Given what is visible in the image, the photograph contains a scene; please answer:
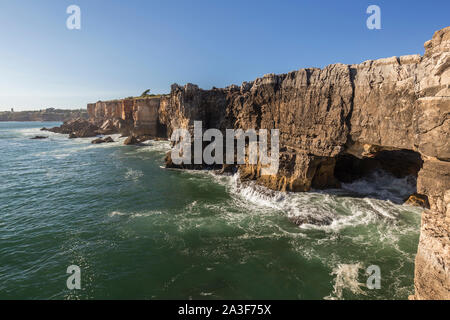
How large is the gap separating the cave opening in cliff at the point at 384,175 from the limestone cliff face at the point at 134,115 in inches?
2157

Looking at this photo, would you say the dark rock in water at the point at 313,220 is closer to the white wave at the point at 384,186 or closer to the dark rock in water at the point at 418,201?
the white wave at the point at 384,186

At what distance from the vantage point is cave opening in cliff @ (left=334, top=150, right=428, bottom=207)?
2155cm

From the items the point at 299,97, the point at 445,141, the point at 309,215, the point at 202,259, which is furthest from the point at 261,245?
the point at 299,97

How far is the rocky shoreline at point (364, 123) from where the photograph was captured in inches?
270

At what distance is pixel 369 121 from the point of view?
57.1ft

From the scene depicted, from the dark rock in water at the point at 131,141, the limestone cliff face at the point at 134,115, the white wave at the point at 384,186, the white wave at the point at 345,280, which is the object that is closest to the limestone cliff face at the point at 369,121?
the white wave at the point at 384,186

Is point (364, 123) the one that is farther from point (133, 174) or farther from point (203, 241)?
point (133, 174)

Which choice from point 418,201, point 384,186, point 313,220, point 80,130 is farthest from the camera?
point 80,130

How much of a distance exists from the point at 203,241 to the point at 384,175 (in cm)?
2361

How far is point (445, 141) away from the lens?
7047 millimetres

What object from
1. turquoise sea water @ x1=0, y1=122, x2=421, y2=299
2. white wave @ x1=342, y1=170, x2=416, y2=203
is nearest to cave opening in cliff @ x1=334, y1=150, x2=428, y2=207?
white wave @ x1=342, y1=170, x2=416, y2=203

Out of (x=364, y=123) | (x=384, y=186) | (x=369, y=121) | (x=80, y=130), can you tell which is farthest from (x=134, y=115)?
(x=384, y=186)

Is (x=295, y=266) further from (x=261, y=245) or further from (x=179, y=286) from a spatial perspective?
(x=179, y=286)

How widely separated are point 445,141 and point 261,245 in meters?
11.1
